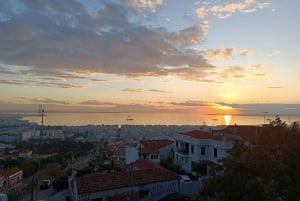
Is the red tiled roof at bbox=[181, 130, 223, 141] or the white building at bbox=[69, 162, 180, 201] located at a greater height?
the red tiled roof at bbox=[181, 130, 223, 141]

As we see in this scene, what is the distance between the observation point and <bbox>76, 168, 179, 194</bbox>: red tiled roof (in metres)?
16.3

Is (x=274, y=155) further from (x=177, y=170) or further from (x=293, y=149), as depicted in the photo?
(x=177, y=170)

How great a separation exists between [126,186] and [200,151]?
13310 millimetres

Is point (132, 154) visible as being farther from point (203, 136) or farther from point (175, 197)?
point (175, 197)

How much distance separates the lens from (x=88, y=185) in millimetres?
16312

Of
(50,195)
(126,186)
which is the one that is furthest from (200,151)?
(50,195)

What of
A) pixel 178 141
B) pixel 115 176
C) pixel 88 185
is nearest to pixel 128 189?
pixel 115 176

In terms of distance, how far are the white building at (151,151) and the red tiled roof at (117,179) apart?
44.6 ft

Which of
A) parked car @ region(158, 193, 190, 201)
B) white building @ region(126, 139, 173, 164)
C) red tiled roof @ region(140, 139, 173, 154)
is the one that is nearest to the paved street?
parked car @ region(158, 193, 190, 201)

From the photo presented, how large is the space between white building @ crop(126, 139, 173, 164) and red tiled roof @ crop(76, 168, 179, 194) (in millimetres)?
13589

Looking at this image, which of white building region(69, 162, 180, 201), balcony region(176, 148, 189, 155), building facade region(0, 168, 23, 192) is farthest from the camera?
building facade region(0, 168, 23, 192)

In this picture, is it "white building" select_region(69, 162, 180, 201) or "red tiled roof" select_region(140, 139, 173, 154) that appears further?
"red tiled roof" select_region(140, 139, 173, 154)

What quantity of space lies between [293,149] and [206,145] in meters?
19.2

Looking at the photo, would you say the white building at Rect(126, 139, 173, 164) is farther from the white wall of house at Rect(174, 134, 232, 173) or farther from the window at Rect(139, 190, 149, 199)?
the window at Rect(139, 190, 149, 199)
